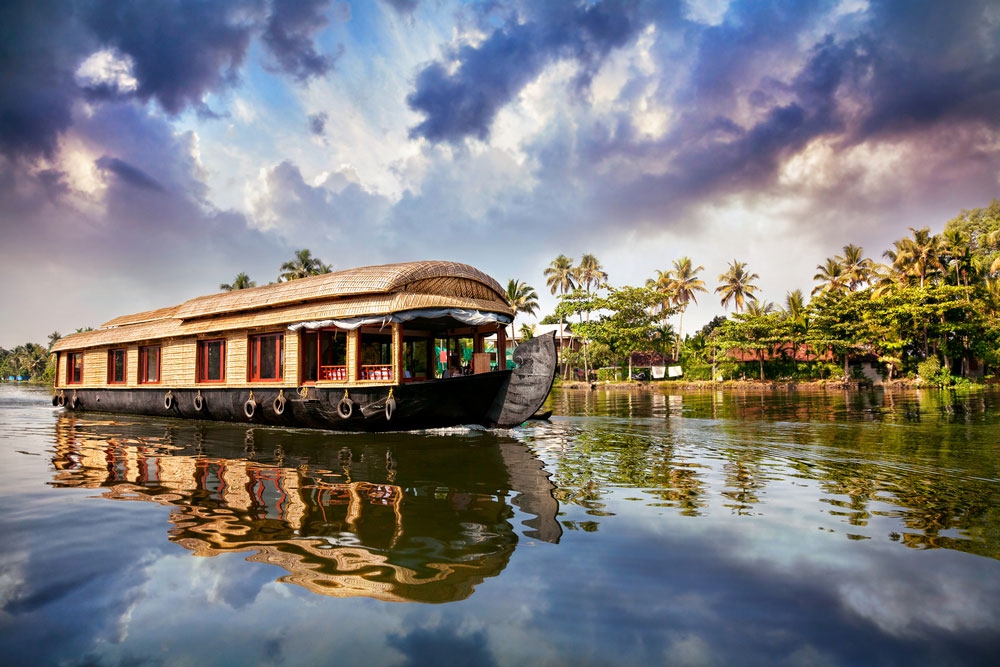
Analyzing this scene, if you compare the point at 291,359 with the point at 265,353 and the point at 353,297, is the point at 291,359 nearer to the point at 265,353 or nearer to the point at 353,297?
the point at 265,353

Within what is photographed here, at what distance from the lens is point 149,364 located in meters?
16.4

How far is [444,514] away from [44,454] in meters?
7.81

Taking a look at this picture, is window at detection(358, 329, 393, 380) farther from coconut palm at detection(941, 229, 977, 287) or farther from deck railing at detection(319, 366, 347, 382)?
coconut palm at detection(941, 229, 977, 287)

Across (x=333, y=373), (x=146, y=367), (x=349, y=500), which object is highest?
(x=146, y=367)

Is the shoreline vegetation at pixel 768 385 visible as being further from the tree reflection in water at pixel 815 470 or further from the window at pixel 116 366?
the window at pixel 116 366

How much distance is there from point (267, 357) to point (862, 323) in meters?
35.8

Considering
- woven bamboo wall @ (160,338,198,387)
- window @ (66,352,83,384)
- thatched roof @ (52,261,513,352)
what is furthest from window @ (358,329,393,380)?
window @ (66,352,83,384)

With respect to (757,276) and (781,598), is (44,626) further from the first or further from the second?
(757,276)

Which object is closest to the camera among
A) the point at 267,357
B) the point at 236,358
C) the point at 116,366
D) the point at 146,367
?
the point at 267,357

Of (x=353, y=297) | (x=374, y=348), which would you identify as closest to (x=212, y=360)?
(x=374, y=348)

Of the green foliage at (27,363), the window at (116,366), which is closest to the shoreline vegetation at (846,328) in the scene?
the window at (116,366)

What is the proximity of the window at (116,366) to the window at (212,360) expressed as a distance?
4.91 metres

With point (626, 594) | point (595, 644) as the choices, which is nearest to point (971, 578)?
point (626, 594)

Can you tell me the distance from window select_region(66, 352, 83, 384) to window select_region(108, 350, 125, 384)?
2446mm
